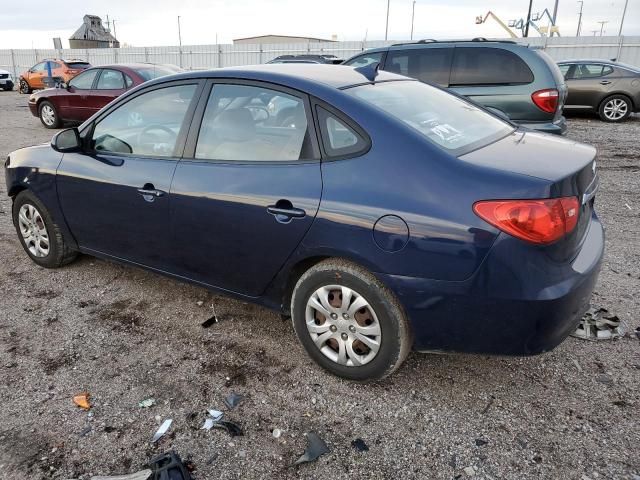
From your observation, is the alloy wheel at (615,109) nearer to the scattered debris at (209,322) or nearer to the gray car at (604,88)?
the gray car at (604,88)

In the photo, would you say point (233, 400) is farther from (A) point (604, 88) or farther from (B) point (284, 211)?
(A) point (604, 88)

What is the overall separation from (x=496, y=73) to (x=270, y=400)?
618cm

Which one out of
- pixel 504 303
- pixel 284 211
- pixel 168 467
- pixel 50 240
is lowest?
pixel 168 467

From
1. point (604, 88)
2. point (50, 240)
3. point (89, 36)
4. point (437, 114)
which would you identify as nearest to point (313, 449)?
point (437, 114)

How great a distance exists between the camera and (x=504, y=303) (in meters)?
2.28

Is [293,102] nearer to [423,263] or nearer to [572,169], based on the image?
[423,263]

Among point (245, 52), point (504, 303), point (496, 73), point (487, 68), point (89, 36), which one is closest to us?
point (504, 303)

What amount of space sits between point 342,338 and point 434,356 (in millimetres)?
679

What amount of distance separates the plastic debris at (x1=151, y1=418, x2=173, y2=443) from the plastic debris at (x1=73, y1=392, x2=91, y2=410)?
0.45 meters

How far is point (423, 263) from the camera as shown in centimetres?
235

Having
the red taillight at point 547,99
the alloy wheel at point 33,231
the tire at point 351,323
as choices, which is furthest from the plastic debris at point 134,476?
the red taillight at point 547,99

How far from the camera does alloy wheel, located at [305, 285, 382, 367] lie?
2619mm

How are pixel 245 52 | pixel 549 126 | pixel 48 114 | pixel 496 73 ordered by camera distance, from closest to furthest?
pixel 549 126, pixel 496 73, pixel 48 114, pixel 245 52

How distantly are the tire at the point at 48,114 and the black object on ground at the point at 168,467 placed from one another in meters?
12.1
